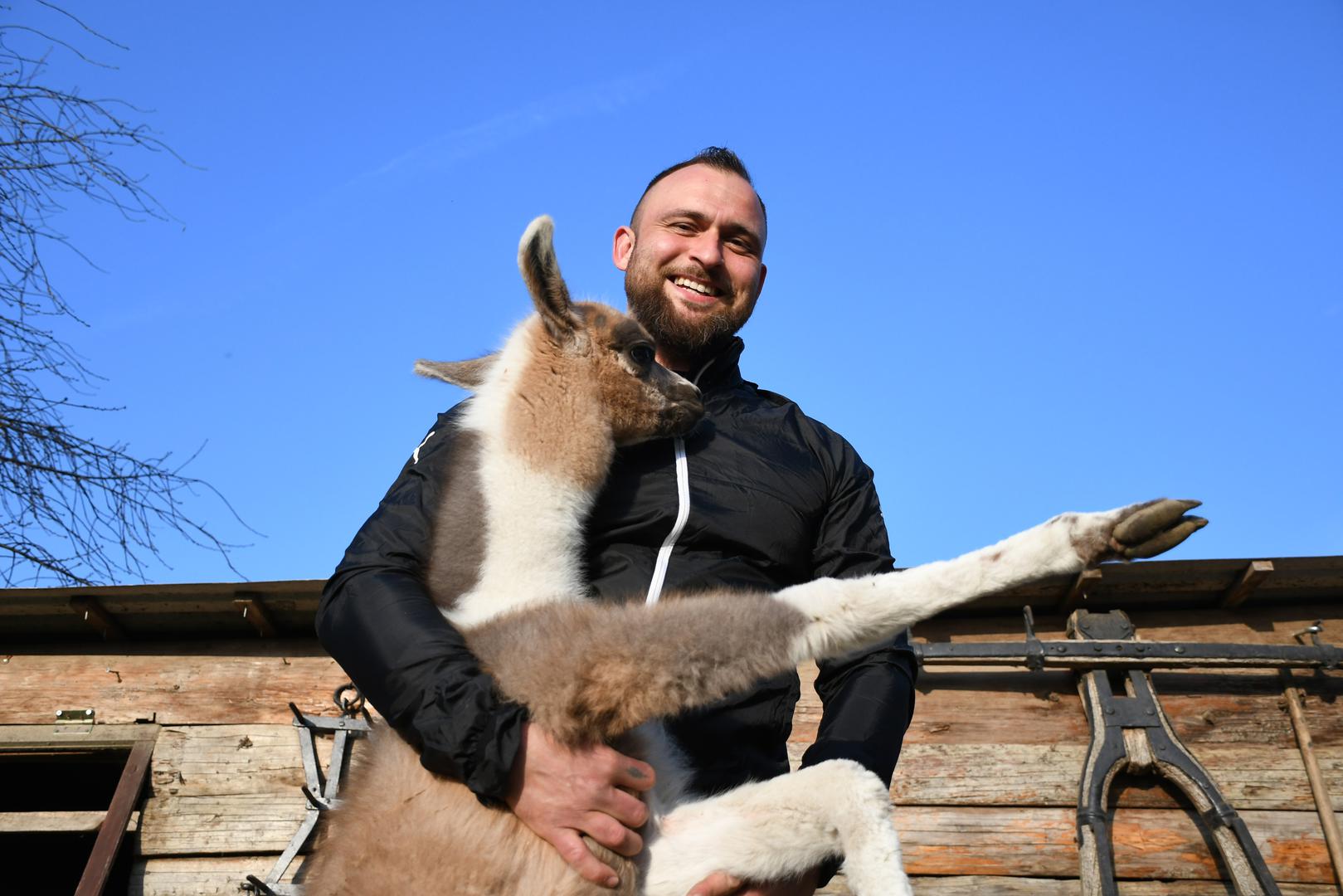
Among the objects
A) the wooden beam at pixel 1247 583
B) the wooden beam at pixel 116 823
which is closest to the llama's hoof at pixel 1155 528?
the wooden beam at pixel 1247 583

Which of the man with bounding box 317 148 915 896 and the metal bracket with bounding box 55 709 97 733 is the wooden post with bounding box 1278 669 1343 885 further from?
the metal bracket with bounding box 55 709 97 733

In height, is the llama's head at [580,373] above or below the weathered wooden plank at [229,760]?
above

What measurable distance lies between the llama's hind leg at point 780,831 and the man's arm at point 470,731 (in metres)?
0.16

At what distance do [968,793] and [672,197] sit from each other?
4.64 m

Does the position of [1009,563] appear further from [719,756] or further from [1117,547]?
[719,756]

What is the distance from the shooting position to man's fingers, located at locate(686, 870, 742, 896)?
2.67m

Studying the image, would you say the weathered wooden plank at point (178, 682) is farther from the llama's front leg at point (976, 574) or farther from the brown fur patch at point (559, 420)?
the llama's front leg at point (976, 574)

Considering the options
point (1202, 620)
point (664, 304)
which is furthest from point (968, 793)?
point (664, 304)

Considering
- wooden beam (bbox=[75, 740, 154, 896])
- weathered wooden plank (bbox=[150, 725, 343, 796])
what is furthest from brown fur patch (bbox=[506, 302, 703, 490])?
wooden beam (bbox=[75, 740, 154, 896])

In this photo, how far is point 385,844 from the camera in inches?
105

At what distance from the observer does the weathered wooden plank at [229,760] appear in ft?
24.2

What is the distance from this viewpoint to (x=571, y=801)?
2.59 m

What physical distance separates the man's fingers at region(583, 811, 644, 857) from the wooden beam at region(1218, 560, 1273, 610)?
5.86 metres

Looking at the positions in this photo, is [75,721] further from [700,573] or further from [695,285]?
[700,573]
